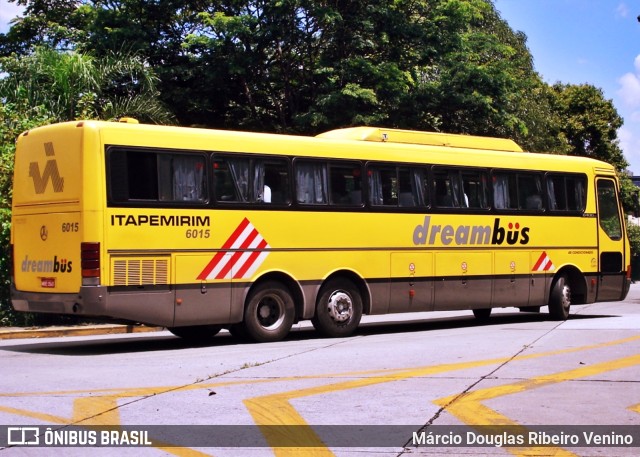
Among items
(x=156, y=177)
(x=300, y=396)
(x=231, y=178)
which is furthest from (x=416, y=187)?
(x=300, y=396)

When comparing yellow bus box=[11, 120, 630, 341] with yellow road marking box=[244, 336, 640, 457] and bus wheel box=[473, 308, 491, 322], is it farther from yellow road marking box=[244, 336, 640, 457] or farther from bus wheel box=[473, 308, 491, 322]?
yellow road marking box=[244, 336, 640, 457]

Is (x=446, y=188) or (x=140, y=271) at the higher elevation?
(x=446, y=188)

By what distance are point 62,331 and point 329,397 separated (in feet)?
33.0

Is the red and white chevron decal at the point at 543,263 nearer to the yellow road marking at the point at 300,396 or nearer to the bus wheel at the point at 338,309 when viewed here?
the bus wheel at the point at 338,309

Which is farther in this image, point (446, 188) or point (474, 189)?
point (474, 189)

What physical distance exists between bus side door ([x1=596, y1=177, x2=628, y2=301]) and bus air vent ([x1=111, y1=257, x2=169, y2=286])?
34.4 feet

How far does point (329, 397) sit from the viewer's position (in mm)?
9586

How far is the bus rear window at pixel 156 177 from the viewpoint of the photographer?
1399 cm

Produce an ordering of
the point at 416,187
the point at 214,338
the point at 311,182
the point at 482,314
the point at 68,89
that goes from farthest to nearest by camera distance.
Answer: the point at 68,89 → the point at 482,314 → the point at 416,187 → the point at 214,338 → the point at 311,182

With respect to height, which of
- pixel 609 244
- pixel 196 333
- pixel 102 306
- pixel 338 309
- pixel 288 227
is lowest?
pixel 196 333

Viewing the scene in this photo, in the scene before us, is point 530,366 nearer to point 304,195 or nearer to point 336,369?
point 336,369

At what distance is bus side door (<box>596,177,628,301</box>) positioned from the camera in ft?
69.9

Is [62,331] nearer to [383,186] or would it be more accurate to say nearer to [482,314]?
[383,186]

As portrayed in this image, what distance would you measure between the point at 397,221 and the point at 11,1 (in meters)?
25.8
